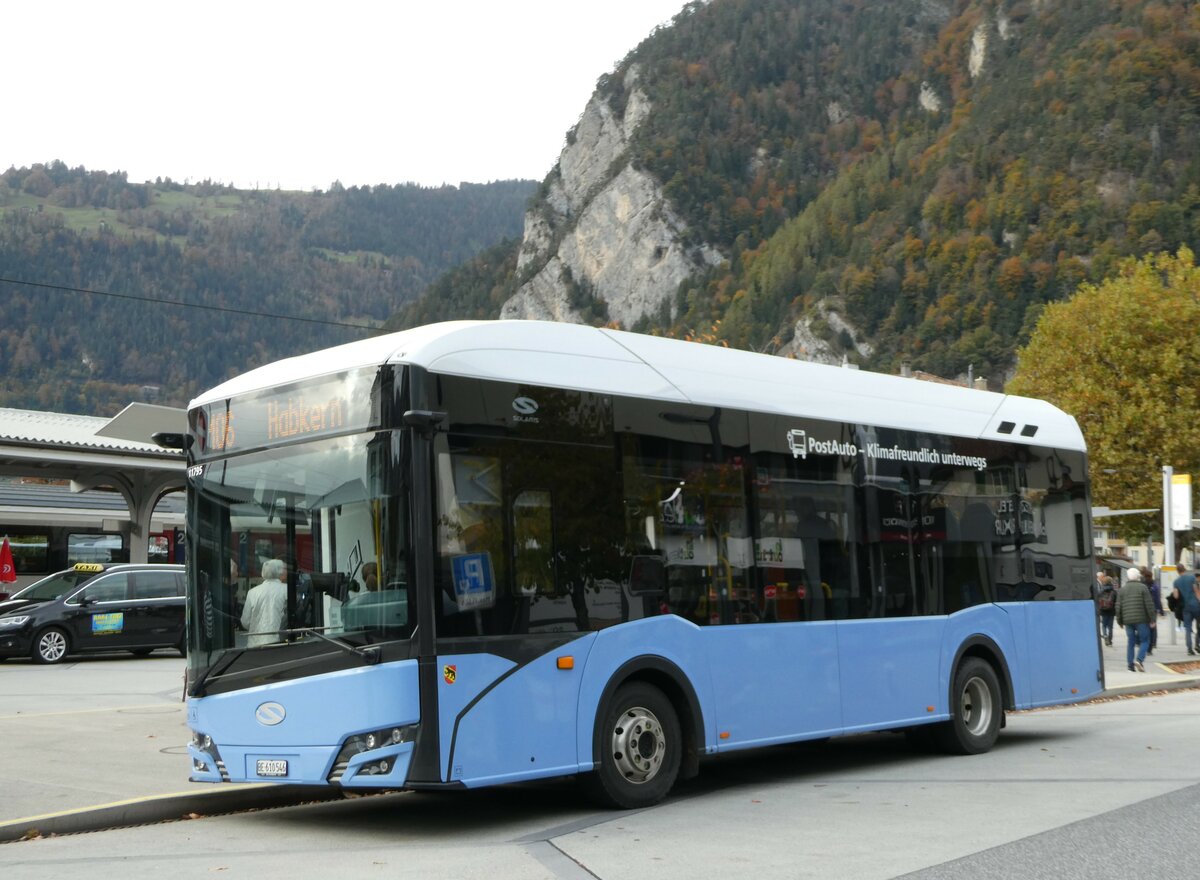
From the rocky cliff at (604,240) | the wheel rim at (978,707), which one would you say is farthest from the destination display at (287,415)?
the rocky cliff at (604,240)

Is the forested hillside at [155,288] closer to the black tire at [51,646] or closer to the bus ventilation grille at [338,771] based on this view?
the black tire at [51,646]

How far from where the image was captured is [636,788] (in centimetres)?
926

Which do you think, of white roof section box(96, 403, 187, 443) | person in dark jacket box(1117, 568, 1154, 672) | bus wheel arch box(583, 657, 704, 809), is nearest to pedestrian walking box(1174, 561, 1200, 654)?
person in dark jacket box(1117, 568, 1154, 672)

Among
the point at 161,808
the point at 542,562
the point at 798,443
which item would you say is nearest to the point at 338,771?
the point at 542,562

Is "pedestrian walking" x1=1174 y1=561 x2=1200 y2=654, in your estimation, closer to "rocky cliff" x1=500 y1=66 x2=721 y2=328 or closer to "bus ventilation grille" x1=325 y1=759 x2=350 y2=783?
"bus ventilation grille" x1=325 y1=759 x2=350 y2=783

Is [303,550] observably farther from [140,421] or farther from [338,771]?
[140,421]

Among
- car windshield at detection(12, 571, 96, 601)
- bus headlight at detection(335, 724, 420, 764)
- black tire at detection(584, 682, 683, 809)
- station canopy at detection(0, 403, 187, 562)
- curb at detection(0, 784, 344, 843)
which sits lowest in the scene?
curb at detection(0, 784, 344, 843)

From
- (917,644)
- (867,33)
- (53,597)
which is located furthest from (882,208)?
(917,644)

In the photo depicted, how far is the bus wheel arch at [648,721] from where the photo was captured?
355 inches

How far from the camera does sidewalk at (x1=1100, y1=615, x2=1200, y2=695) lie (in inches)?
787

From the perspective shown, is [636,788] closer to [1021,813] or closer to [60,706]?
[1021,813]

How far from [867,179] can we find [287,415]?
503 feet

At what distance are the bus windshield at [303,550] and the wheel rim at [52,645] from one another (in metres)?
17.4

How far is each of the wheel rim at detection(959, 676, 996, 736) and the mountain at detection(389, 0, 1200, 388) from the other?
8632cm
